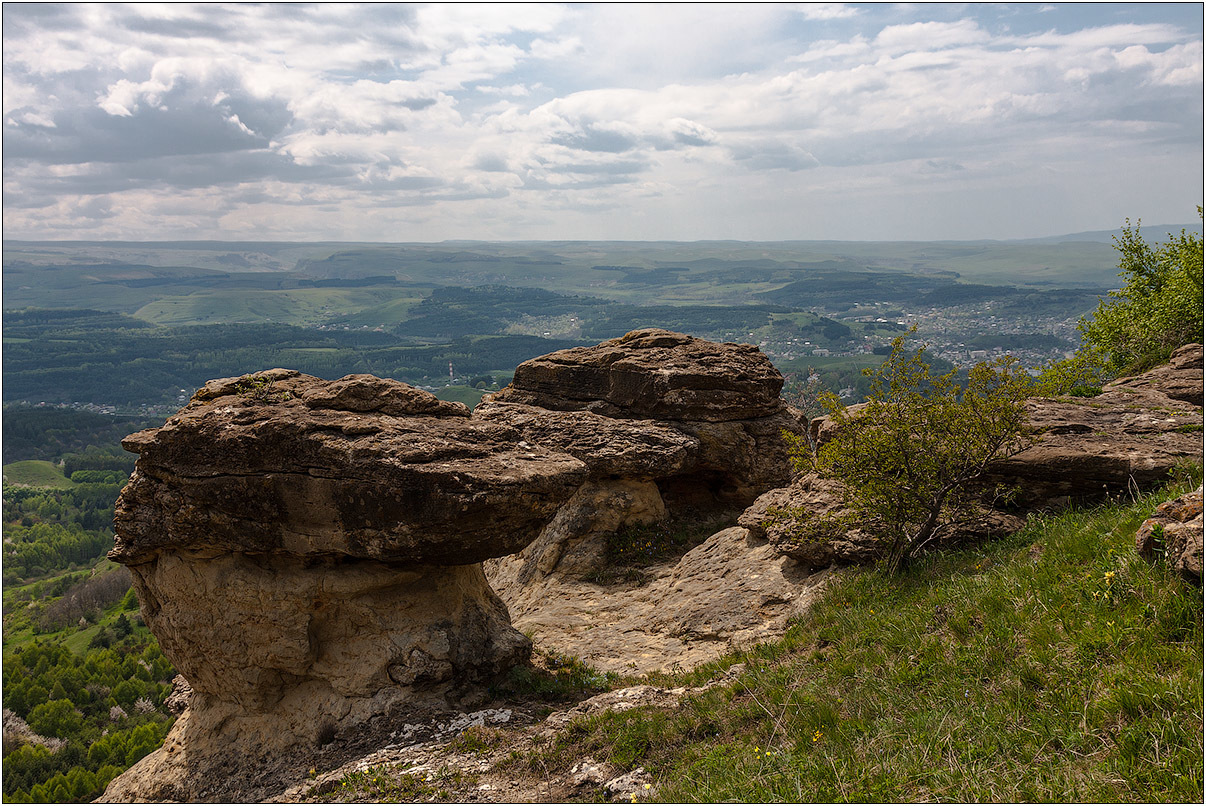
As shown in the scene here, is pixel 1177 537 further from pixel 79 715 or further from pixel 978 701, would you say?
pixel 79 715

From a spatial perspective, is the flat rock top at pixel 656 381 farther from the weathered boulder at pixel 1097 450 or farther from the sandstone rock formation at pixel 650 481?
the weathered boulder at pixel 1097 450

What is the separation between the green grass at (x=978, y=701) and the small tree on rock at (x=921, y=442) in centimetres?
170

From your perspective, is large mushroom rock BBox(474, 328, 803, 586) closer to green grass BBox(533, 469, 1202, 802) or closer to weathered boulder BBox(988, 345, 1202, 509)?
weathered boulder BBox(988, 345, 1202, 509)

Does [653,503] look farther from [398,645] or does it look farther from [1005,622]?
[1005,622]

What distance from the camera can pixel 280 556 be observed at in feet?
49.2

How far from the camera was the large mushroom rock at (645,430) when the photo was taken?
2306 centimetres

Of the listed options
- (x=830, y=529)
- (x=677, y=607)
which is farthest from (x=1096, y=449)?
(x=677, y=607)

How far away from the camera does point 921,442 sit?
46.8 ft

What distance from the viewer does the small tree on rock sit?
1372cm

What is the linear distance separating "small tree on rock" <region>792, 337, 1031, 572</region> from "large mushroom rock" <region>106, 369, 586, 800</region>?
5955mm

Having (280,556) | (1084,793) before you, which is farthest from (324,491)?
(1084,793)

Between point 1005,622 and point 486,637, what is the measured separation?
9.93 metres

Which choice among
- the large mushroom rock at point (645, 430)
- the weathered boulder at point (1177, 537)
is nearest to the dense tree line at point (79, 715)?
the large mushroom rock at point (645, 430)

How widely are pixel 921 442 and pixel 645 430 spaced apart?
35.1 ft
